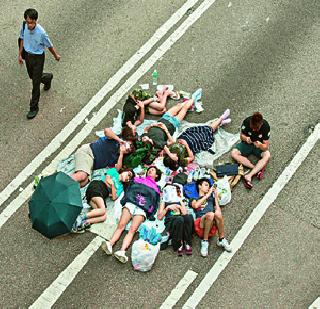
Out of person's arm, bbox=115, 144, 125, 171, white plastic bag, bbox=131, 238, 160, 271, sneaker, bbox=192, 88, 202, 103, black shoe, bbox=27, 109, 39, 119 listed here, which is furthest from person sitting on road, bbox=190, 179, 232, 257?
black shoe, bbox=27, 109, 39, 119

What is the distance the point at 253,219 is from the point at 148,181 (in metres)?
1.88

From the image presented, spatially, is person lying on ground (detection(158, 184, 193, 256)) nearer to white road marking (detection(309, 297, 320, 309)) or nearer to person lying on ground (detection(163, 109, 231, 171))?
person lying on ground (detection(163, 109, 231, 171))

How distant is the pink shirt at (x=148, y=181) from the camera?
1282 centimetres

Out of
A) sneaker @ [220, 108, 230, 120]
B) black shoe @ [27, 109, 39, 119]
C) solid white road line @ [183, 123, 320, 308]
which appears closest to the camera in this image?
solid white road line @ [183, 123, 320, 308]

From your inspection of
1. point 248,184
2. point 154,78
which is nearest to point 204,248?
point 248,184

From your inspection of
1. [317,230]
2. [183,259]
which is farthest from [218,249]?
[317,230]

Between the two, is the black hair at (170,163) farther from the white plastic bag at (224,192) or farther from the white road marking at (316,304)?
the white road marking at (316,304)

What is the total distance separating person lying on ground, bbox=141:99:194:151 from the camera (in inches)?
529

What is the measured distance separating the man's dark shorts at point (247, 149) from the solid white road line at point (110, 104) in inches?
103

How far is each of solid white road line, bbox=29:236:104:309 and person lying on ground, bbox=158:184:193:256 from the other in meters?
1.14

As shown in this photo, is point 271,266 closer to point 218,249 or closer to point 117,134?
point 218,249

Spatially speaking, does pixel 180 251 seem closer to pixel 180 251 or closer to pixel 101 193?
pixel 180 251

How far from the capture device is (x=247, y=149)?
1341 cm

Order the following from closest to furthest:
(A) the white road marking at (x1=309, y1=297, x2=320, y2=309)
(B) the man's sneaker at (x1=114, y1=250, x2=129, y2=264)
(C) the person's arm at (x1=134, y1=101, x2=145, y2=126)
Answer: (A) the white road marking at (x1=309, y1=297, x2=320, y2=309) < (B) the man's sneaker at (x1=114, y1=250, x2=129, y2=264) < (C) the person's arm at (x1=134, y1=101, x2=145, y2=126)
